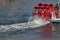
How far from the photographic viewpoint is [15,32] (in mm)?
12445

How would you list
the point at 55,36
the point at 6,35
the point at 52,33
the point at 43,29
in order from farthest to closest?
1. the point at 43,29
2. the point at 52,33
3. the point at 55,36
4. the point at 6,35

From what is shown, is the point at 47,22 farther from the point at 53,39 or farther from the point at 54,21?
the point at 53,39

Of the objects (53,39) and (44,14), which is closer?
(53,39)

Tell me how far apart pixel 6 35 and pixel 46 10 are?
7.87m

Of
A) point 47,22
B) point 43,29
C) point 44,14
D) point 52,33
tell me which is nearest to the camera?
point 52,33

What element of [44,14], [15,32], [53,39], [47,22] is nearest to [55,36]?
[53,39]

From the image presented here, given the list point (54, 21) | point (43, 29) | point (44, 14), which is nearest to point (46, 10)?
point (44, 14)

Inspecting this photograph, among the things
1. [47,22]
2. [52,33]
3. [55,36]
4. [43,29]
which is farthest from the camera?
[47,22]

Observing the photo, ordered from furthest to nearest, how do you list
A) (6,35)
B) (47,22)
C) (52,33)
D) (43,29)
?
(47,22), (43,29), (52,33), (6,35)

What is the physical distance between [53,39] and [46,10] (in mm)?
7536

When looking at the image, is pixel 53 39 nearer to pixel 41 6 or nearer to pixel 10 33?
pixel 10 33

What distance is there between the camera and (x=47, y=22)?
1731 centimetres

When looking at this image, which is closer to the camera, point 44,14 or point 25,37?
point 25,37

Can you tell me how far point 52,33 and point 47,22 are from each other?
3.74 metres
